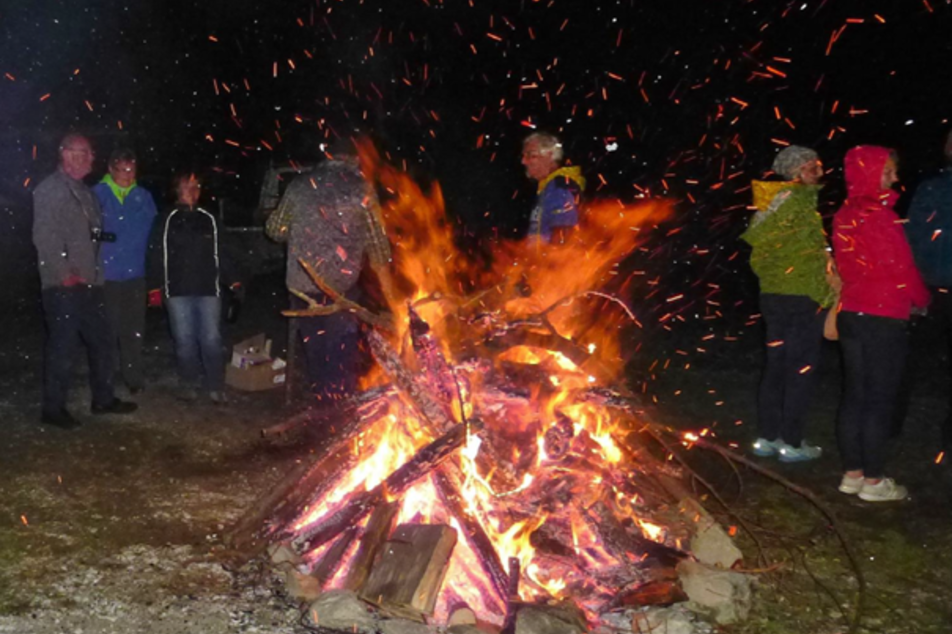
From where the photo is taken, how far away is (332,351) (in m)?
6.56

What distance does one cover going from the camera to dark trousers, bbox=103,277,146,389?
7.58 m

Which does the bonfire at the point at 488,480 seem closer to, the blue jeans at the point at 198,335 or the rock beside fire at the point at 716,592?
the rock beside fire at the point at 716,592

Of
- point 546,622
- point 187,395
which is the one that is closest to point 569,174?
point 546,622

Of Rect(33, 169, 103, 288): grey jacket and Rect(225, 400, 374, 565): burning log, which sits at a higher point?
Rect(33, 169, 103, 288): grey jacket

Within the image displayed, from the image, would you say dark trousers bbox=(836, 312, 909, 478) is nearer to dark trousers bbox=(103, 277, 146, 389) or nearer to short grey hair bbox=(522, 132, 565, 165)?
short grey hair bbox=(522, 132, 565, 165)

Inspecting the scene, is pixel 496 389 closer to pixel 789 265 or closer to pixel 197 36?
pixel 789 265

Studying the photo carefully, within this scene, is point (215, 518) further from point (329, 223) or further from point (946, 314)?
point (946, 314)

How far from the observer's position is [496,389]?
523 centimetres

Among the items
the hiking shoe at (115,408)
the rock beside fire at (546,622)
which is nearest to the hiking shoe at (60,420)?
the hiking shoe at (115,408)

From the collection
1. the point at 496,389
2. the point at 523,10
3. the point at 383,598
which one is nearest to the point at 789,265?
the point at 496,389

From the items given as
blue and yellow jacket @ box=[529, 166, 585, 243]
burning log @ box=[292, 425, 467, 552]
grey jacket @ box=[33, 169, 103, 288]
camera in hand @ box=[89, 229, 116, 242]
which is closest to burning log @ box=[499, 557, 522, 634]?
burning log @ box=[292, 425, 467, 552]

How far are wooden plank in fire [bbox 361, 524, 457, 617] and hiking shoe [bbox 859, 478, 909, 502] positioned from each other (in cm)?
310

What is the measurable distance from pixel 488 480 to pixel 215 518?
1.84 meters

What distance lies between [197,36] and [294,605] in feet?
73.6
